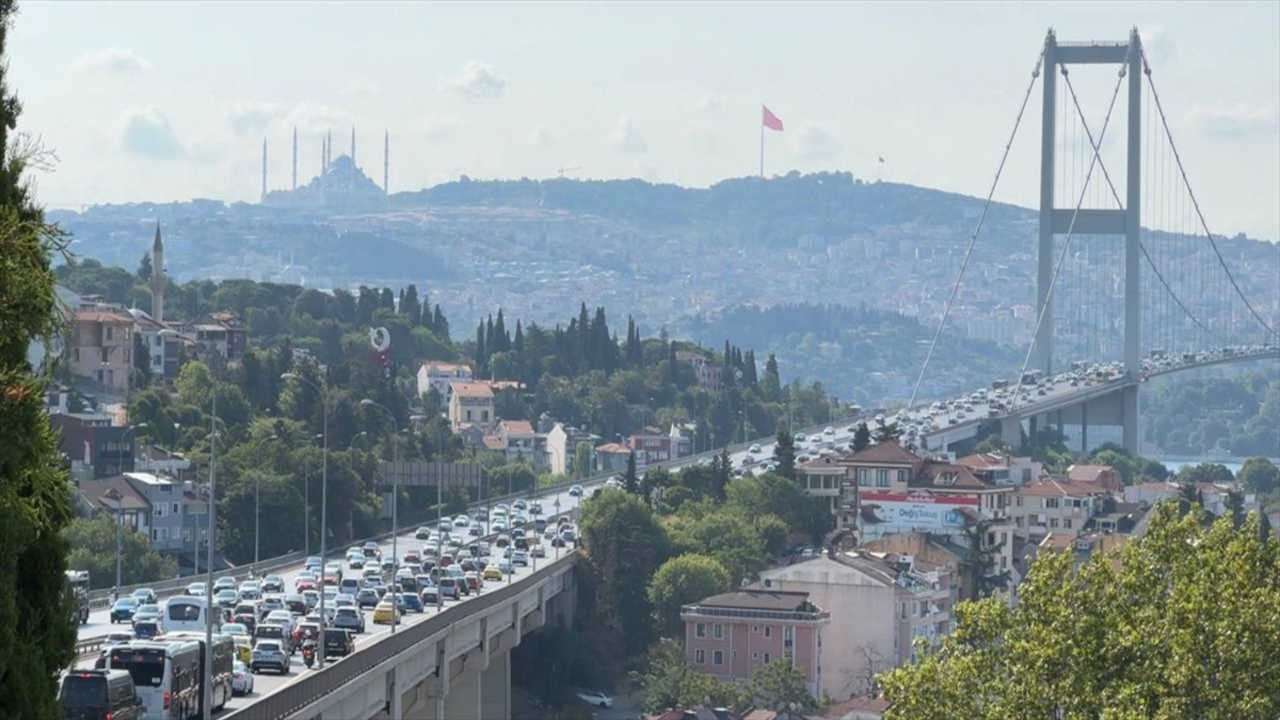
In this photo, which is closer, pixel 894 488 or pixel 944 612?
pixel 944 612

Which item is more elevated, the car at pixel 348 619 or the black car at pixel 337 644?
the black car at pixel 337 644

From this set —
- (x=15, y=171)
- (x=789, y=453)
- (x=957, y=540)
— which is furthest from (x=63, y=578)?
(x=789, y=453)

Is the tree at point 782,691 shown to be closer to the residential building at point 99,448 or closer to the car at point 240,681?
the residential building at point 99,448

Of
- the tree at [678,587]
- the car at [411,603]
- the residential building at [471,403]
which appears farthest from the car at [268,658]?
the residential building at [471,403]

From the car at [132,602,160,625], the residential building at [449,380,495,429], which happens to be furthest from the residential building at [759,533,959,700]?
the residential building at [449,380,495,429]

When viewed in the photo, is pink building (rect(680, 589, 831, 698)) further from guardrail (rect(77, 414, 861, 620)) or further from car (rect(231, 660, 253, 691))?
car (rect(231, 660, 253, 691))

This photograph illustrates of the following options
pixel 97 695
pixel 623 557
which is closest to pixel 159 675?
pixel 97 695

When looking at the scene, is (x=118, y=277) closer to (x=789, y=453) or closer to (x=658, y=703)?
(x=789, y=453)

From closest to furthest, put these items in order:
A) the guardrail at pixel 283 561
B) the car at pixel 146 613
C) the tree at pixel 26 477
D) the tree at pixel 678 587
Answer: the tree at pixel 26 477 → the car at pixel 146 613 → the guardrail at pixel 283 561 → the tree at pixel 678 587
